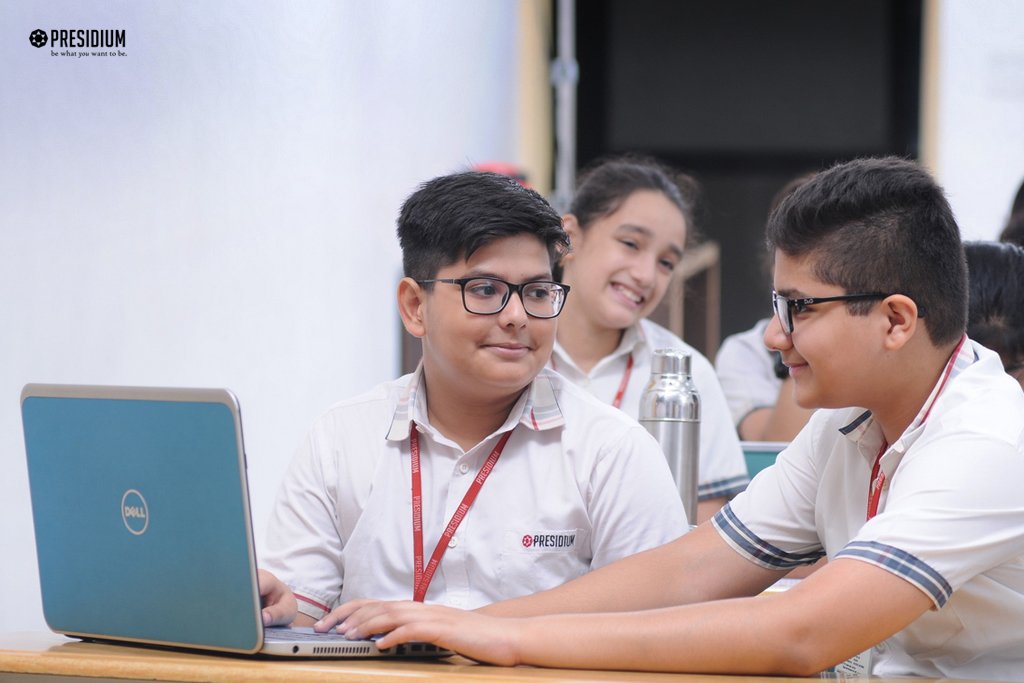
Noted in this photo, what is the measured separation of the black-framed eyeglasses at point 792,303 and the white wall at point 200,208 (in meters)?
1.37

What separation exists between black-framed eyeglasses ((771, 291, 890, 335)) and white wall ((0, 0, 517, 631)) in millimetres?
1367

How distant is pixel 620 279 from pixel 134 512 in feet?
5.14

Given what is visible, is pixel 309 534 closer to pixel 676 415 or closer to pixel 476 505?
pixel 476 505

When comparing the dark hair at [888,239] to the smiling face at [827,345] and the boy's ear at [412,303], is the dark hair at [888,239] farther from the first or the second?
the boy's ear at [412,303]

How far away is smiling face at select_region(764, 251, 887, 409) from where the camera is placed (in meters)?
1.38

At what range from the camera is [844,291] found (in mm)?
Answer: 1393

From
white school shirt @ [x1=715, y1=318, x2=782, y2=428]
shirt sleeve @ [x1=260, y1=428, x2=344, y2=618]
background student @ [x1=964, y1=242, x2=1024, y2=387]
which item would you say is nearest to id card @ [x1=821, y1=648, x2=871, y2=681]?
background student @ [x1=964, y1=242, x2=1024, y2=387]

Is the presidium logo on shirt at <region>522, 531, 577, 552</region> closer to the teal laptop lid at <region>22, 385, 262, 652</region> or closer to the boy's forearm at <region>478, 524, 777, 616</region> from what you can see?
the boy's forearm at <region>478, 524, 777, 616</region>

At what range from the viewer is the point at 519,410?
1.75 metres

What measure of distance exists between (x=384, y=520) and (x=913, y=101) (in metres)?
6.32

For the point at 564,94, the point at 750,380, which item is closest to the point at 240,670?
the point at 750,380

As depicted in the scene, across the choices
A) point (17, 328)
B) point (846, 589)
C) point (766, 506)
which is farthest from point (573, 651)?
point (17, 328)

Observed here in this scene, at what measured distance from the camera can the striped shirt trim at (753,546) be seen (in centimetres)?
157
